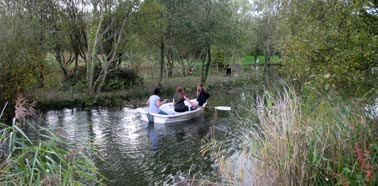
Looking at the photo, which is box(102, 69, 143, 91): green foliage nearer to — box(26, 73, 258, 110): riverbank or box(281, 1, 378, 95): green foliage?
box(26, 73, 258, 110): riverbank

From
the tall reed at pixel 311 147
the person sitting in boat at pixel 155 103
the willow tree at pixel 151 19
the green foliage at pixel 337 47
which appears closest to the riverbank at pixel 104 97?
the willow tree at pixel 151 19

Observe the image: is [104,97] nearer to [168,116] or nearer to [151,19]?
[151,19]

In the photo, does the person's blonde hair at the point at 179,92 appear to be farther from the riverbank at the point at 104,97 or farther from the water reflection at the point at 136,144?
the riverbank at the point at 104,97

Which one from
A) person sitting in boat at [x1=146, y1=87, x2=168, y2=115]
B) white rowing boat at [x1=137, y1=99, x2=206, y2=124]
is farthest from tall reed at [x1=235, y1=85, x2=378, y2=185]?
person sitting in boat at [x1=146, y1=87, x2=168, y2=115]

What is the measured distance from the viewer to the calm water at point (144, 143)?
7.79 metres

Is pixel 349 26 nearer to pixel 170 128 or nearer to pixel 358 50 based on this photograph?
pixel 358 50

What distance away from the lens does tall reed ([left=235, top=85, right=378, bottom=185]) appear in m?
4.24

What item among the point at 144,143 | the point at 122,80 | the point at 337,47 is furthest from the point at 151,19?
the point at 337,47

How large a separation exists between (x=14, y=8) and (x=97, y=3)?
13.1 feet

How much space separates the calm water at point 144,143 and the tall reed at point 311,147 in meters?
1.25

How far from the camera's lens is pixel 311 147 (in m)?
4.42

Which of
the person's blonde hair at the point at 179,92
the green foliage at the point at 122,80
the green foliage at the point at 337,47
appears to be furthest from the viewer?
the green foliage at the point at 122,80

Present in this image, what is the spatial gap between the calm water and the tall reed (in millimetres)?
1250

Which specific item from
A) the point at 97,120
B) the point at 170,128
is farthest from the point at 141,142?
the point at 97,120
